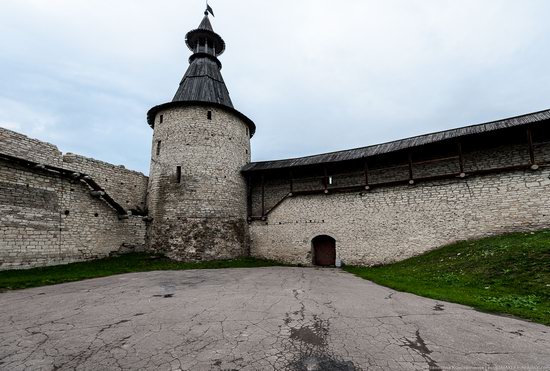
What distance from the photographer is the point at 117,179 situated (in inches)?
592

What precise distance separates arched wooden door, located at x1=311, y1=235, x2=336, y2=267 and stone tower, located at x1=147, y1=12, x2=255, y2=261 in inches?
161

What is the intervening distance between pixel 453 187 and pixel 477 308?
335 inches

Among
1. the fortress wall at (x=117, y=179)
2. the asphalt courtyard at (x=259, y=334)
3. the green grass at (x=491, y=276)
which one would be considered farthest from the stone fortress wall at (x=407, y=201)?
the asphalt courtyard at (x=259, y=334)

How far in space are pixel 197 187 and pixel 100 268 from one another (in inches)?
235

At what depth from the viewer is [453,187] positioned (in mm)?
12344

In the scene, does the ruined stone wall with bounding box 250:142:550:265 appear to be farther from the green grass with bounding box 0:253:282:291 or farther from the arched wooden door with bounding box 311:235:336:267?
the green grass with bounding box 0:253:282:291

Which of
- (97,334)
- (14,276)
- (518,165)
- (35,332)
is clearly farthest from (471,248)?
(14,276)

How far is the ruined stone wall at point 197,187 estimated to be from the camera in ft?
48.4

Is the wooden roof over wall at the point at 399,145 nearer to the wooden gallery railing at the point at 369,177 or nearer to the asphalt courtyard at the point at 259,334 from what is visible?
the wooden gallery railing at the point at 369,177

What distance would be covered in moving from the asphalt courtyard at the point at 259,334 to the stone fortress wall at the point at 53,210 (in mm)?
5119

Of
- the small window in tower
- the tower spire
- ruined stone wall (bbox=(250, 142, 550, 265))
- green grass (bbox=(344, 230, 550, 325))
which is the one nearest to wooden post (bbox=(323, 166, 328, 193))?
ruined stone wall (bbox=(250, 142, 550, 265))

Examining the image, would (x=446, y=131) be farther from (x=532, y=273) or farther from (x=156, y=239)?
(x=156, y=239)

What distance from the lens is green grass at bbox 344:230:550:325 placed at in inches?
216

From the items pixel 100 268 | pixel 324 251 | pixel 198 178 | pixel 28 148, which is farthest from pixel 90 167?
pixel 324 251
